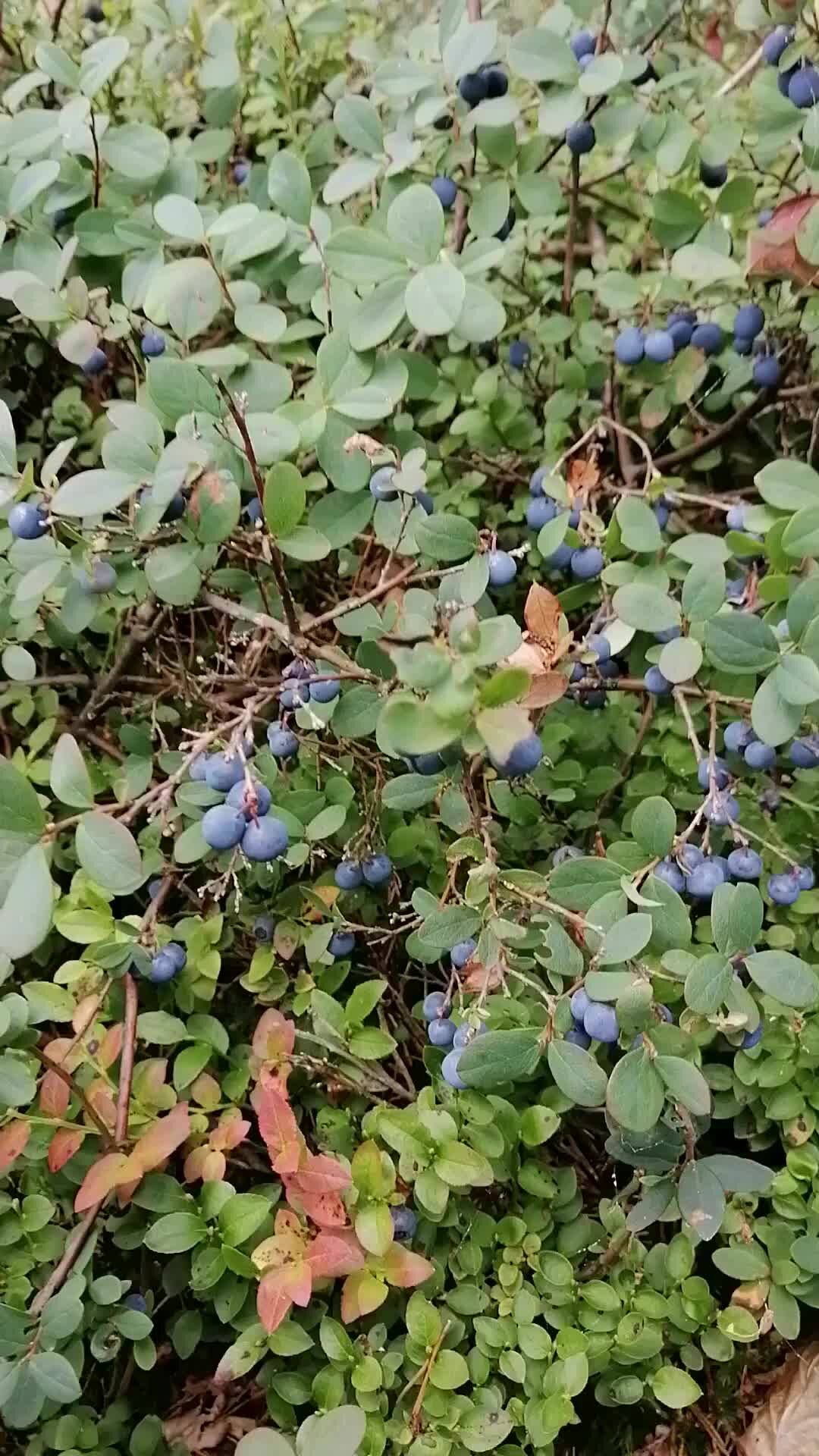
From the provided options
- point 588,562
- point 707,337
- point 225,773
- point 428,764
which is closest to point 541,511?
point 588,562

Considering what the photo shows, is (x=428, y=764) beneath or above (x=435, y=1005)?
above

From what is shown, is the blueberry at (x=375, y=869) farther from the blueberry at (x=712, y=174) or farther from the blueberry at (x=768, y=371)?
the blueberry at (x=712, y=174)

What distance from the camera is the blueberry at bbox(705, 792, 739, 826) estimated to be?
834 mm

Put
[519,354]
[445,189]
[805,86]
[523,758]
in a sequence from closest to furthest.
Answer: [523,758] → [805,86] → [445,189] → [519,354]

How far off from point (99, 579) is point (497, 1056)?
563 millimetres

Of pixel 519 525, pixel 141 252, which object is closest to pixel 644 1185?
pixel 519 525

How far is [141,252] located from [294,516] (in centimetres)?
50

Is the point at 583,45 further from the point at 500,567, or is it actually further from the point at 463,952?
the point at 463,952

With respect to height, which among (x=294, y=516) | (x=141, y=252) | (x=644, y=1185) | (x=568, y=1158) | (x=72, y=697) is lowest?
(x=568, y=1158)

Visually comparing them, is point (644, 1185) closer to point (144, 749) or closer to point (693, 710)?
point (693, 710)

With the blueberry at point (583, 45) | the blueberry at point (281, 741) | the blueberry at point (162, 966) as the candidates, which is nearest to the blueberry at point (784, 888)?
the blueberry at point (281, 741)

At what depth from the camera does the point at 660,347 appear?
123cm

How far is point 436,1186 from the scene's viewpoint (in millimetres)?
862

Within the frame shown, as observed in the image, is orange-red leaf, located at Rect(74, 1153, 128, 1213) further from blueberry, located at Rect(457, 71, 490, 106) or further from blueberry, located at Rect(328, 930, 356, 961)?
blueberry, located at Rect(457, 71, 490, 106)
